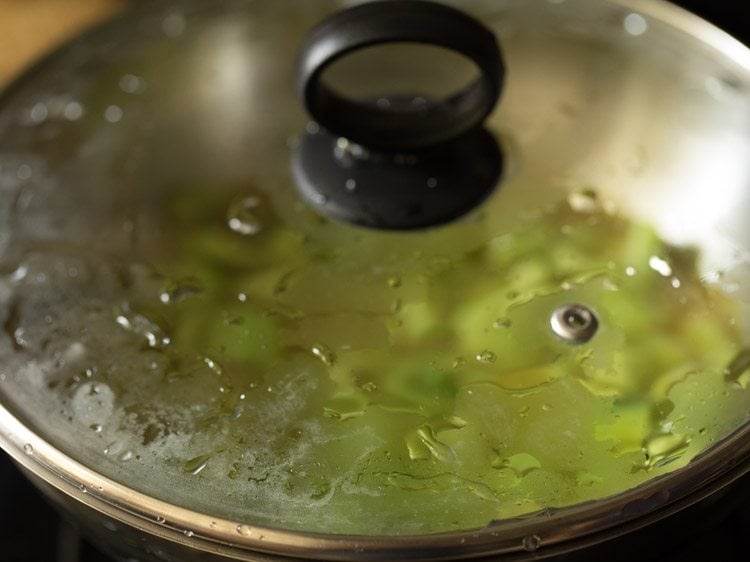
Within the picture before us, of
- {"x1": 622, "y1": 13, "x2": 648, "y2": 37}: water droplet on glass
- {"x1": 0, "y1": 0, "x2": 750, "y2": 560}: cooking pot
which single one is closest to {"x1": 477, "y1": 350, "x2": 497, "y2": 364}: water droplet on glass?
{"x1": 0, "y1": 0, "x2": 750, "y2": 560}: cooking pot

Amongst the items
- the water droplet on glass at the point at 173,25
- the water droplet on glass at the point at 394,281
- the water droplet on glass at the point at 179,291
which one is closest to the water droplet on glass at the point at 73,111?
the water droplet on glass at the point at 173,25

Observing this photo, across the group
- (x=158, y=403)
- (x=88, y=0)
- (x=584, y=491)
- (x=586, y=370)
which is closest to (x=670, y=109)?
(x=586, y=370)

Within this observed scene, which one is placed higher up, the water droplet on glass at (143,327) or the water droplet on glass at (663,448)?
the water droplet on glass at (663,448)

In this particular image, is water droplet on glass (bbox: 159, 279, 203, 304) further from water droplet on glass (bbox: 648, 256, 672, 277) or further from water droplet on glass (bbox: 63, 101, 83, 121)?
water droplet on glass (bbox: 648, 256, 672, 277)

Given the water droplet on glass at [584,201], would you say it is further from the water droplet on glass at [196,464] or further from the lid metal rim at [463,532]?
the water droplet on glass at [196,464]

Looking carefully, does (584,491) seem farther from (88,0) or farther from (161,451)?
(88,0)

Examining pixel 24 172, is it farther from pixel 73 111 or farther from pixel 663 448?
pixel 663 448

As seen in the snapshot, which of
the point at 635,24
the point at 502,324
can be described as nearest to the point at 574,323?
the point at 502,324
